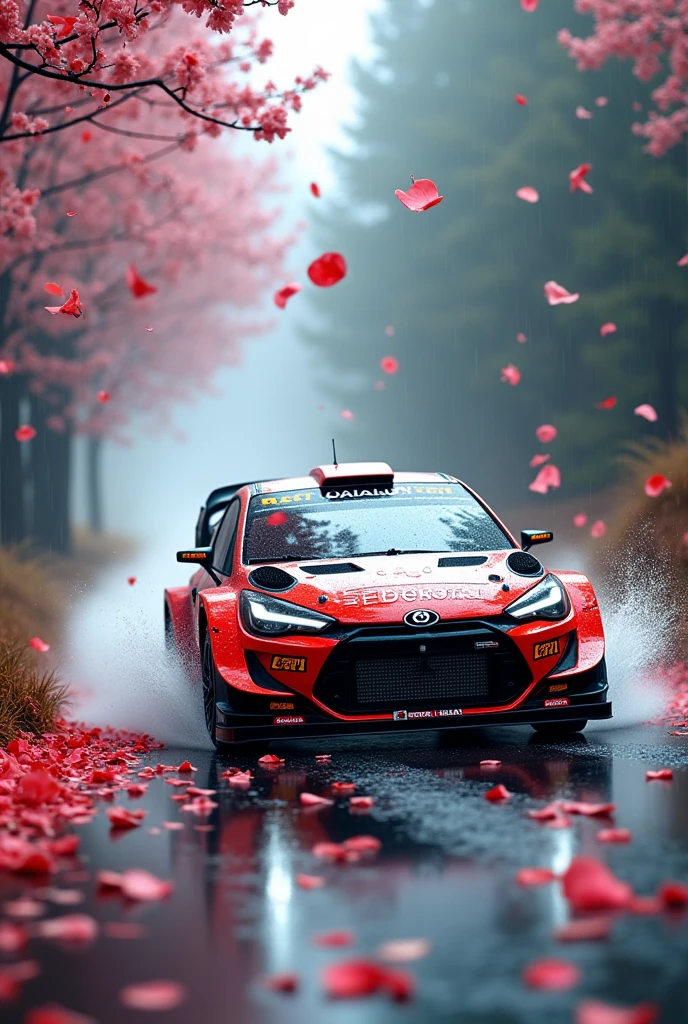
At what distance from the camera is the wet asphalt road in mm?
3701

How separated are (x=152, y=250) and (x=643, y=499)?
16507 millimetres

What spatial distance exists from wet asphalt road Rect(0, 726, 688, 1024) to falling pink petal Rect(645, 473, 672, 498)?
26.8 ft

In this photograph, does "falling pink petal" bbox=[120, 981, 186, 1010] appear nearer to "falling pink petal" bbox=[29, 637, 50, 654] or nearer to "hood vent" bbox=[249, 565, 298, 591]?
"hood vent" bbox=[249, 565, 298, 591]

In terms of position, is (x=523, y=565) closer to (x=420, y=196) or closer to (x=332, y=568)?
(x=332, y=568)

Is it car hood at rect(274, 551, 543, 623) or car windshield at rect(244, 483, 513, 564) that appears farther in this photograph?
car windshield at rect(244, 483, 513, 564)

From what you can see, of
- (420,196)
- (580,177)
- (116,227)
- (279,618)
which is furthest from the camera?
(116,227)

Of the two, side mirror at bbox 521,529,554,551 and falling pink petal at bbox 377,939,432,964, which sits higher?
side mirror at bbox 521,529,554,551

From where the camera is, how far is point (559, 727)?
883 cm

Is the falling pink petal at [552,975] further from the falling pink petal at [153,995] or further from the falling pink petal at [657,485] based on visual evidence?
the falling pink petal at [657,485]

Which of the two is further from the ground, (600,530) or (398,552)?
(398,552)

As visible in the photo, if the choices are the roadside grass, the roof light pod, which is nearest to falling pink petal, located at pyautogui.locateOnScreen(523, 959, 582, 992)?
the roadside grass

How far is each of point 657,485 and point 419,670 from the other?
812cm

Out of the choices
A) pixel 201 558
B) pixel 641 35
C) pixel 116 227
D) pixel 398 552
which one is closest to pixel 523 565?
pixel 398 552

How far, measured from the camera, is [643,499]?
15938 millimetres
